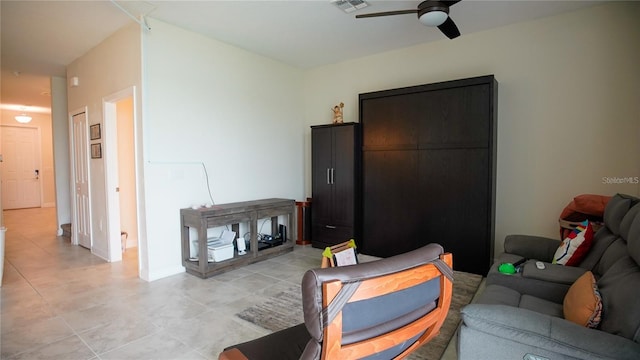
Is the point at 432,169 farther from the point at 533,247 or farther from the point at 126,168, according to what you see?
the point at 126,168

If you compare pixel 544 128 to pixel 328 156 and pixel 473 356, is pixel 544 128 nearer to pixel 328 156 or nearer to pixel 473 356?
pixel 328 156

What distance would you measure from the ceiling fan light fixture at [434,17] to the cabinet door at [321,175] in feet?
7.23

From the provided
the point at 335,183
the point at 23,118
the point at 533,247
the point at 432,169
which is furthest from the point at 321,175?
the point at 23,118

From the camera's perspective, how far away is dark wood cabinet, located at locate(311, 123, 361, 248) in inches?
182

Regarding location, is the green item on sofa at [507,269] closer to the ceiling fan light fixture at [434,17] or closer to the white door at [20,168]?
the ceiling fan light fixture at [434,17]

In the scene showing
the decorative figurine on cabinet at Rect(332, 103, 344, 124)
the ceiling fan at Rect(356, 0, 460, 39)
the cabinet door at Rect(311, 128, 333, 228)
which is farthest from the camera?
the decorative figurine on cabinet at Rect(332, 103, 344, 124)

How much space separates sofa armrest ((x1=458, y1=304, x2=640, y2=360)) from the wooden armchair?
387 millimetres

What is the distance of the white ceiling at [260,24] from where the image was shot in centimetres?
329

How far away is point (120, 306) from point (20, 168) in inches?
360

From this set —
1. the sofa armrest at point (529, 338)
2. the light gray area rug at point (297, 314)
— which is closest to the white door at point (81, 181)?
the light gray area rug at point (297, 314)

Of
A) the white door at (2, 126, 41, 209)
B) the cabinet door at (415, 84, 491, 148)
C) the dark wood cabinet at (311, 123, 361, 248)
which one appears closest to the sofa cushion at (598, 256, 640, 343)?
the cabinet door at (415, 84, 491, 148)

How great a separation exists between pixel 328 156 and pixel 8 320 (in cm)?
384

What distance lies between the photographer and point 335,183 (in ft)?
15.7

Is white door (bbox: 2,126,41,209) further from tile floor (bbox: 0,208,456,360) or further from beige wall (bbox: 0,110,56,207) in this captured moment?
tile floor (bbox: 0,208,456,360)
